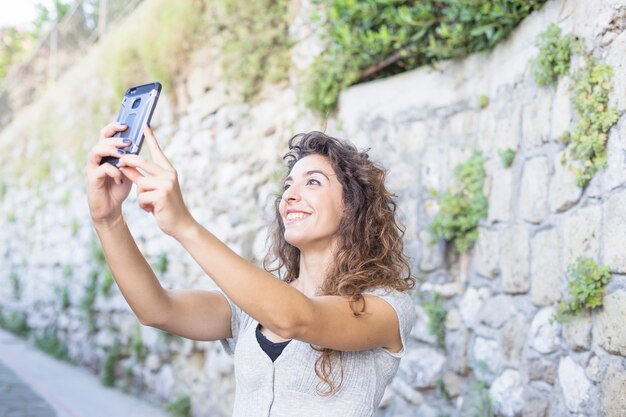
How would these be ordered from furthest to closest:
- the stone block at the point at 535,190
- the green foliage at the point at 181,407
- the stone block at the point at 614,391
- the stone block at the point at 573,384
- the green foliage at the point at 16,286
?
1. the green foliage at the point at 16,286
2. the green foliage at the point at 181,407
3. the stone block at the point at 535,190
4. the stone block at the point at 573,384
5. the stone block at the point at 614,391

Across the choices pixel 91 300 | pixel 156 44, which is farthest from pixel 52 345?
pixel 156 44

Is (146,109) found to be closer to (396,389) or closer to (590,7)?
(590,7)

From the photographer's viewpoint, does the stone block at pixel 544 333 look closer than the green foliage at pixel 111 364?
Yes

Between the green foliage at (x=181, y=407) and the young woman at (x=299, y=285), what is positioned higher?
the young woman at (x=299, y=285)

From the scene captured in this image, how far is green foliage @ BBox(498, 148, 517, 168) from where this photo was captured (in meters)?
3.18

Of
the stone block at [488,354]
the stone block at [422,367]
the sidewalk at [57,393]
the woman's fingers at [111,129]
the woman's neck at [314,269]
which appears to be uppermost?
the woman's fingers at [111,129]

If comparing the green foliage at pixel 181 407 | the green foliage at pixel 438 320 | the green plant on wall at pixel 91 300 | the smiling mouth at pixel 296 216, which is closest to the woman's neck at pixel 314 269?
the smiling mouth at pixel 296 216

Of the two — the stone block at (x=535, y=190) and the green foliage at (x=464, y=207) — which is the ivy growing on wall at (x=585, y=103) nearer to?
the stone block at (x=535, y=190)

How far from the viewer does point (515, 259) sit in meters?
3.10

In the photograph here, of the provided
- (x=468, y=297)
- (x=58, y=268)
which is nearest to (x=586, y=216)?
(x=468, y=297)

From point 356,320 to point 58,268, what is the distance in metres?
7.46

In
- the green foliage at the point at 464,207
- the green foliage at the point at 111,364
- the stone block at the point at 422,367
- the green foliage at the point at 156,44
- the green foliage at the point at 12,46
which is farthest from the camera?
the green foliage at the point at 12,46

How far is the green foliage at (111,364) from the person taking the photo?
21.6 feet

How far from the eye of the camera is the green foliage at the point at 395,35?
3.32m
